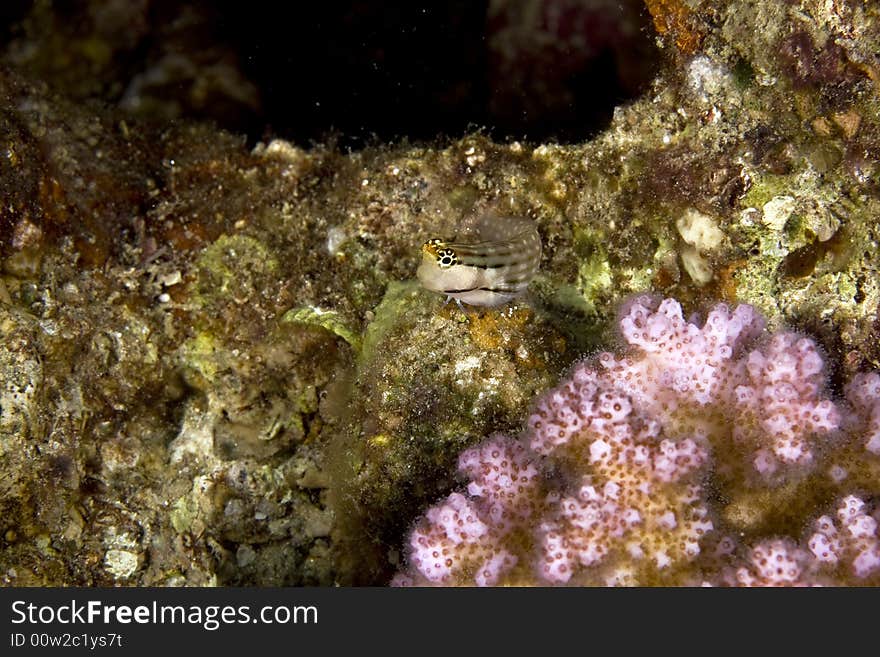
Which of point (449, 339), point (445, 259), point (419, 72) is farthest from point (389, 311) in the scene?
point (419, 72)

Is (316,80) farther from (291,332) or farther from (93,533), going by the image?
(93,533)

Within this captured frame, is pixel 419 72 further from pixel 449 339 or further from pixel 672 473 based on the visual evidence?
pixel 672 473

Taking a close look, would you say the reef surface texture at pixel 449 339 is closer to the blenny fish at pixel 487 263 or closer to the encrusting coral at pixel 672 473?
the encrusting coral at pixel 672 473

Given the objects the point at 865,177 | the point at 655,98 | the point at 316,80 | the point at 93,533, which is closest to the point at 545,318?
the point at 655,98

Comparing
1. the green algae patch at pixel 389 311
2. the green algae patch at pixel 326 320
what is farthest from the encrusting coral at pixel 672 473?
the green algae patch at pixel 326 320

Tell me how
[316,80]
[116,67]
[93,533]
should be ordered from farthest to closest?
[116,67] → [316,80] → [93,533]

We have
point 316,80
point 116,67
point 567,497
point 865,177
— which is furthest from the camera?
point 116,67
